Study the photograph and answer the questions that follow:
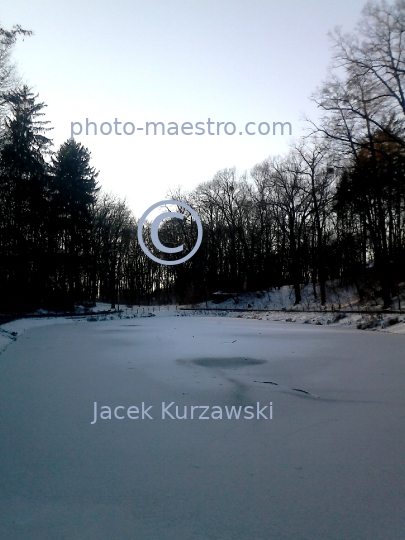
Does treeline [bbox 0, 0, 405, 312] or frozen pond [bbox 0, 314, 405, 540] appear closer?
frozen pond [bbox 0, 314, 405, 540]

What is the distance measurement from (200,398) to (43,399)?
187 cm

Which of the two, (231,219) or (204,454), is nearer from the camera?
(204,454)

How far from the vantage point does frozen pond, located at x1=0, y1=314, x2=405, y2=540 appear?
8.43 ft

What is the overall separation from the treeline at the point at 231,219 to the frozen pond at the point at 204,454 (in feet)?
36.0

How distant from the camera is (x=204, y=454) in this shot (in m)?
3.56

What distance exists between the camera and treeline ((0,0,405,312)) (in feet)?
61.7

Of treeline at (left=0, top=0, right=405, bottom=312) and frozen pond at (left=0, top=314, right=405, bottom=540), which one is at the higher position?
treeline at (left=0, top=0, right=405, bottom=312)

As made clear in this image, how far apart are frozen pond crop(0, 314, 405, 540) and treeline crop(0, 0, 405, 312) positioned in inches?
432

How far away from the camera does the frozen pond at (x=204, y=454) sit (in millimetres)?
2568

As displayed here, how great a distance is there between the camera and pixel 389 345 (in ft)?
32.9

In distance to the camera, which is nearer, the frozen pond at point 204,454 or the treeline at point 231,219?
the frozen pond at point 204,454

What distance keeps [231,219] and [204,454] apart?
38568 millimetres

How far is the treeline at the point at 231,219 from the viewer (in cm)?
1880

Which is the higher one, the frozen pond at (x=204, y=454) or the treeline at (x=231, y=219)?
the treeline at (x=231, y=219)
